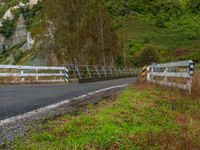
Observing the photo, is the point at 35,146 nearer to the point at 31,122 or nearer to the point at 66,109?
the point at 31,122

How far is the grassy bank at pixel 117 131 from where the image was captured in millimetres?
5453

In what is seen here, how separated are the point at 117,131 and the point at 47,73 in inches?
845

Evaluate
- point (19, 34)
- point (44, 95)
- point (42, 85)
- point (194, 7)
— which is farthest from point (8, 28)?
point (44, 95)

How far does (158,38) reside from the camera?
148250 mm

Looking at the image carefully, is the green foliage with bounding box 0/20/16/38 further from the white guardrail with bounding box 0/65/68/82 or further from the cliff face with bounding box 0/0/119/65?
the white guardrail with bounding box 0/65/68/82

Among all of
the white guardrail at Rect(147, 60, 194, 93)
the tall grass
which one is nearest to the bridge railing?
the white guardrail at Rect(147, 60, 194, 93)

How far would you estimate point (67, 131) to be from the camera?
6156mm

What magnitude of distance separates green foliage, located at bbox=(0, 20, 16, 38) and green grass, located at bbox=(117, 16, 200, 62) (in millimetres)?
29693

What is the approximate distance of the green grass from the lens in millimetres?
125500

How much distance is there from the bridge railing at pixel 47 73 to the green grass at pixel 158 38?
74.8m

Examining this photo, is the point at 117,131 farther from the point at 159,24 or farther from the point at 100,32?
the point at 159,24

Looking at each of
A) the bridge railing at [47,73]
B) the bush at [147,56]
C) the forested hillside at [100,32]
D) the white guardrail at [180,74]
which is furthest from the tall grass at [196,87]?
the bush at [147,56]

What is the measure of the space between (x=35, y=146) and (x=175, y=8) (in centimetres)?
17694

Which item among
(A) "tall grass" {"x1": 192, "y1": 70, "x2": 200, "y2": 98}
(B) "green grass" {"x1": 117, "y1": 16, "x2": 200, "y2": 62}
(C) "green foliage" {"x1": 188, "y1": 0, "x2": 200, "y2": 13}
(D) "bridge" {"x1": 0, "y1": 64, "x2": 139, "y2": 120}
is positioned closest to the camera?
(D) "bridge" {"x1": 0, "y1": 64, "x2": 139, "y2": 120}
